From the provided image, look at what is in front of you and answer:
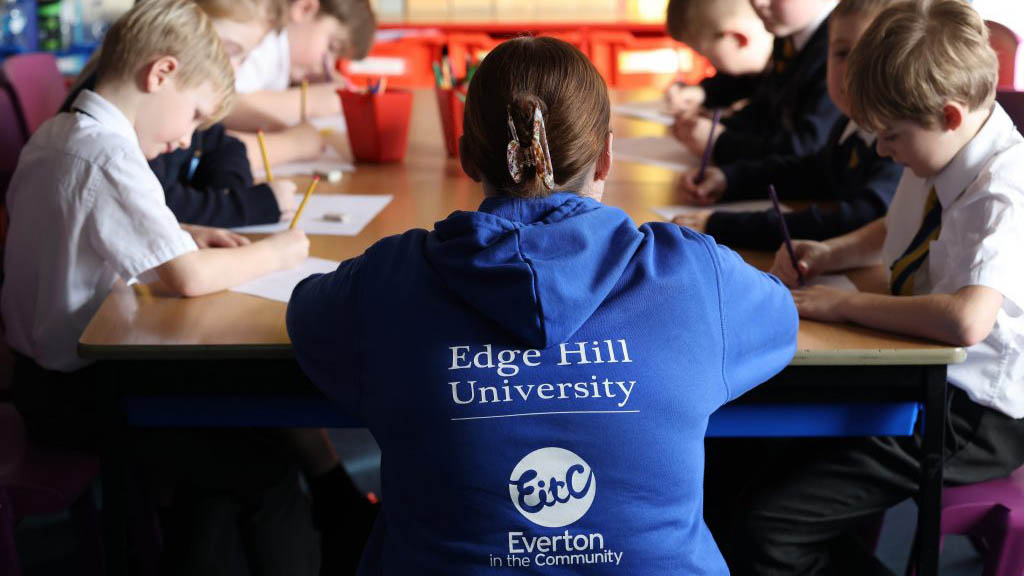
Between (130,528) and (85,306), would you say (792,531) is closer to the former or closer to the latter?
(130,528)

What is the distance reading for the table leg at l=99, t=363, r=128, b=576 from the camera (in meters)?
1.20

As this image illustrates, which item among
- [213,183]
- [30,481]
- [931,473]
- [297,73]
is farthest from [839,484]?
[297,73]

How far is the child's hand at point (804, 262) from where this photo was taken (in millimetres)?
1415

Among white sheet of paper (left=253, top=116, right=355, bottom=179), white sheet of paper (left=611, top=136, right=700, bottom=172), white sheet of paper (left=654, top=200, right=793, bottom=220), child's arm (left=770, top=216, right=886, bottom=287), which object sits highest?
child's arm (left=770, top=216, right=886, bottom=287)

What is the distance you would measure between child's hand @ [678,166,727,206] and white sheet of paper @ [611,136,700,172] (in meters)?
0.22

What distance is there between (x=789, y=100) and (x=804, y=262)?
0.75 meters

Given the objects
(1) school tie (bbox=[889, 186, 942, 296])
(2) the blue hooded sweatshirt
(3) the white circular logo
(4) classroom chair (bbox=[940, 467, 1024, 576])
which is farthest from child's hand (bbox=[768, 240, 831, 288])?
(3) the white circular logo

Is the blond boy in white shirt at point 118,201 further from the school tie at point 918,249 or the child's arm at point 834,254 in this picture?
the school tie at point 918,249

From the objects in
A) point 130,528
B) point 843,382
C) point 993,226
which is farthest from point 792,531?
point 130,528

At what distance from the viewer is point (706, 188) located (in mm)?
1809

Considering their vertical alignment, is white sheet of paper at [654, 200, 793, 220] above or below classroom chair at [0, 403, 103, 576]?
above

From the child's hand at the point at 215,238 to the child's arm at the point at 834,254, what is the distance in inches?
31.9

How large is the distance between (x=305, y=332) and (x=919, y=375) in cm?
71

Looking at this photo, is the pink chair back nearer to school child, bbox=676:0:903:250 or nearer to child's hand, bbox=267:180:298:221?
child's hand, bbox=267:180:298:221
